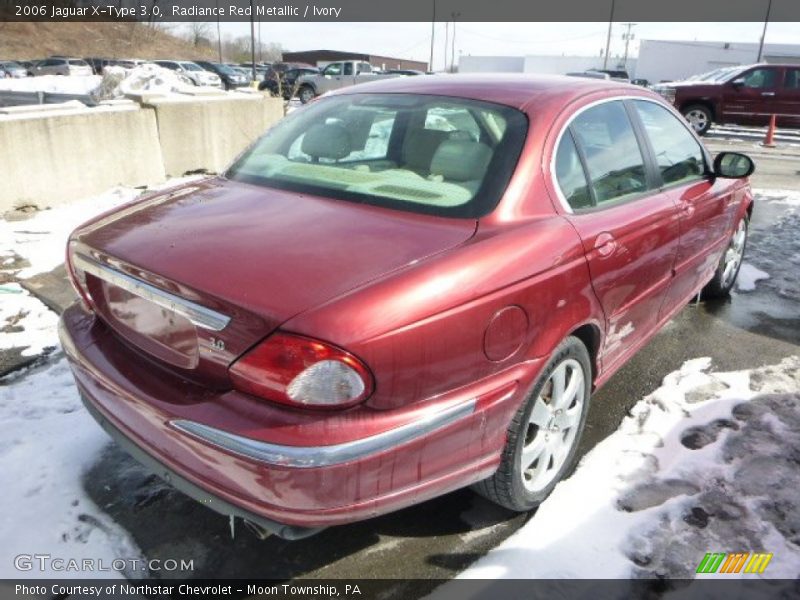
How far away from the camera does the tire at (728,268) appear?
458cm

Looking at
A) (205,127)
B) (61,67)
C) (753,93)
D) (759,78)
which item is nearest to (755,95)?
(753,93)

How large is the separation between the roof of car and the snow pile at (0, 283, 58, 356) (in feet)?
7.73

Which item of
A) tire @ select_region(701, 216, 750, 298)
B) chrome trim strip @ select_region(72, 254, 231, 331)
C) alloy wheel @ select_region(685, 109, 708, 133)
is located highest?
chrome trim strip @ select_region(72, 254, 231, 331)

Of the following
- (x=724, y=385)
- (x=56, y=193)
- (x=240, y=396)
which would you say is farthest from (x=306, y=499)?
(x=56, y=193)

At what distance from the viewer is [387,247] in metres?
1.92

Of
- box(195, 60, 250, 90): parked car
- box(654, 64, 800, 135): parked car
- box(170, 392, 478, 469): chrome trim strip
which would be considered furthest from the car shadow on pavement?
box(195, 60, 250, 90): parked car

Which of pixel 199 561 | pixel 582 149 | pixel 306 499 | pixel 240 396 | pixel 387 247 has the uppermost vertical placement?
pixel 582 149

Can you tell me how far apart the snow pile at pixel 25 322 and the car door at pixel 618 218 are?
311 centimetres

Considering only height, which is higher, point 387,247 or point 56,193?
point 387,247

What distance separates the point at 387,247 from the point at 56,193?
597 cm

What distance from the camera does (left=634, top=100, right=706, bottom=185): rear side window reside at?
3.22 m

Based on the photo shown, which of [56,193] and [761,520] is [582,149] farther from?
[56,193]

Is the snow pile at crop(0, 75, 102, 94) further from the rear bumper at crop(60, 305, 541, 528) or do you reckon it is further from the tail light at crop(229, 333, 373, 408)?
the tail light at crop(229, 333, 373, 408)

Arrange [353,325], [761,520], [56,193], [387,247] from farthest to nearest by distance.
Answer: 1. [56,193]
2. [761,520]
3. [387,247]
4. [353,325]
